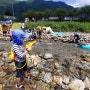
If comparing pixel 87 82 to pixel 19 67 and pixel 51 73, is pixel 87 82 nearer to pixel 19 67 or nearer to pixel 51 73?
pixel 51 73

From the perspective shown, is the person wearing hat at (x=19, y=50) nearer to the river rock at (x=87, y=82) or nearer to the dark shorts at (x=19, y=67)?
the dark shorts at (x=19, y=67)

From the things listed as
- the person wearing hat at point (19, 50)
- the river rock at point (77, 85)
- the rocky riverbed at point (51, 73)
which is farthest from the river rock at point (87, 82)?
the person wearing hat at point (19, 50)

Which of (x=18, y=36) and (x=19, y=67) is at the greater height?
(x=18, y=36)

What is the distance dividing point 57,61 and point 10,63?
1.97m

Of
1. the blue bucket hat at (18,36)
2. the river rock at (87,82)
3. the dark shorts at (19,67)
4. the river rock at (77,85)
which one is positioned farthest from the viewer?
the river rock at (87,82)

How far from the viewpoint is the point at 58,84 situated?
316 inches

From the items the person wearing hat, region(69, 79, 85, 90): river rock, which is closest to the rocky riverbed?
region(69, 79, 85, 90): river rock

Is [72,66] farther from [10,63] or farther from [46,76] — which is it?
[10,63]

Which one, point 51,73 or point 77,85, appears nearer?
point 77,85

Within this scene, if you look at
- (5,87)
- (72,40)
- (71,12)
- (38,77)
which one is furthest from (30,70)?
(71,12)

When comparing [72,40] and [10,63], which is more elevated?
[10,63]

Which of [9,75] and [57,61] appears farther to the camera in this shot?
[57,61]

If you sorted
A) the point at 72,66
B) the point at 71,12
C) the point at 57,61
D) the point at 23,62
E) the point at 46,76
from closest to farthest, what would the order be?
the point at 23,62 < the point at 46,76 < the point at 72,66 < the point at 57,61 < the point at 71,12

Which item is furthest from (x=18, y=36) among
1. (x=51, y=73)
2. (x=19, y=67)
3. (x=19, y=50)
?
(x=51, y=73)
